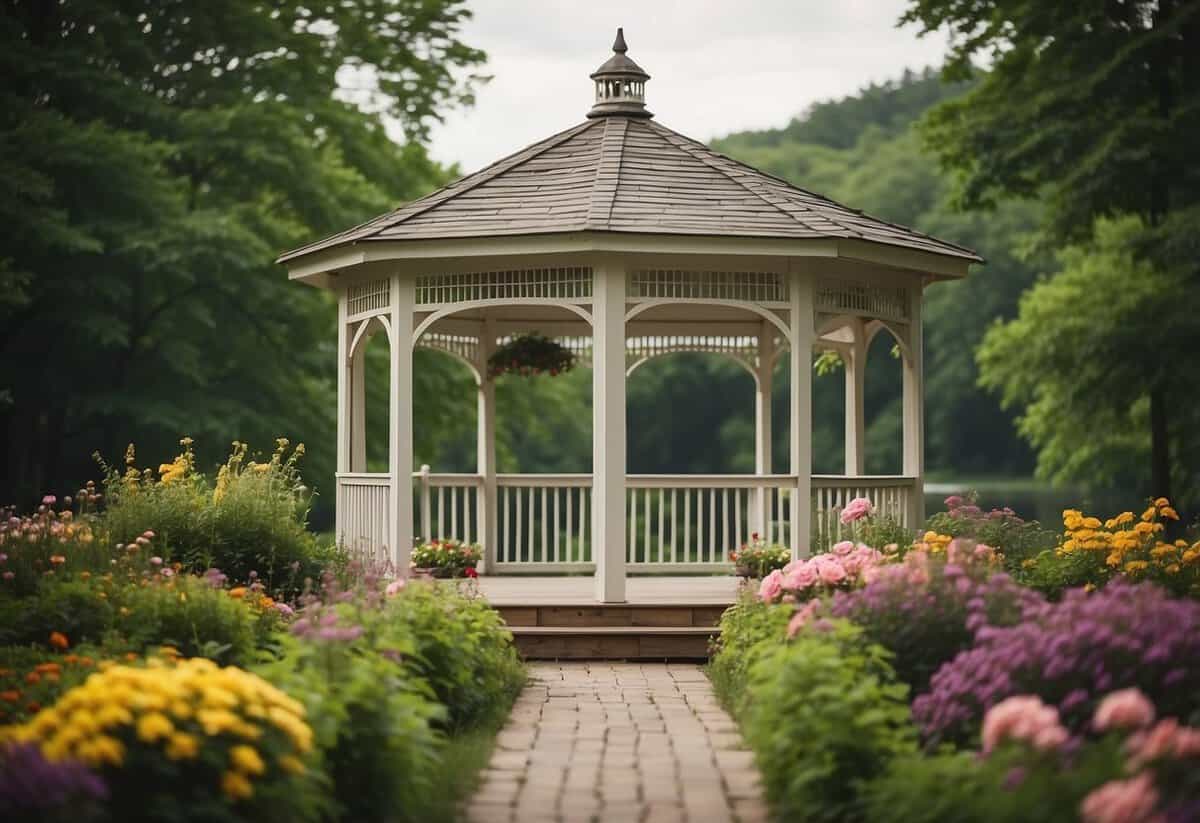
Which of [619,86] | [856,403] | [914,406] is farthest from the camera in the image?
[856,403]

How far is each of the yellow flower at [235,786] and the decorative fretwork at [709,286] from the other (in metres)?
7.68

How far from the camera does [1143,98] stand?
22266 mm

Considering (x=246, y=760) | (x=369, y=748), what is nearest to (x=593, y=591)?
(x=369, y=748)

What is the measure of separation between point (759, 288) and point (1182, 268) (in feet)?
36.9

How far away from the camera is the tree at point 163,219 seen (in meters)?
22.3

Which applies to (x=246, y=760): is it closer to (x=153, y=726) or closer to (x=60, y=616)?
(x=153, y=726)

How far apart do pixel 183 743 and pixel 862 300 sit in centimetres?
917

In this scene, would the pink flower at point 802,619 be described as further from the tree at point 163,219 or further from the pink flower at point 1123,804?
the tree at point 163,219

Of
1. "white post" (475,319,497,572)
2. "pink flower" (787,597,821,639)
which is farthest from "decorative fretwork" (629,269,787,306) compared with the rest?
"pink flower" (787,597,821,639)

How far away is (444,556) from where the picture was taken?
49.8 feet

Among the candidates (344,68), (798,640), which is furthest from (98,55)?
(798,640)

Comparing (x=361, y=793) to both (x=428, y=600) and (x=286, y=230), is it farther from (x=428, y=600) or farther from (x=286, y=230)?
(x=286, y=230)

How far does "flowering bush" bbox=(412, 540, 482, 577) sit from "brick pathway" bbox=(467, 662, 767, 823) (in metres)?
4.06

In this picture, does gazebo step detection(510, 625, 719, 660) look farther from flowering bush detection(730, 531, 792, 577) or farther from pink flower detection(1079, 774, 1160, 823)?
pink flower detection(1079, 774, 1160, 823)
